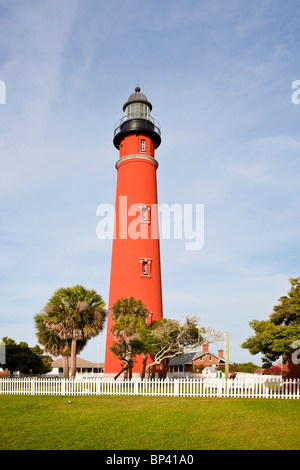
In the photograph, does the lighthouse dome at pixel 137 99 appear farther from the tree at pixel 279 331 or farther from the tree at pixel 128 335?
the tree at pixel 279 331

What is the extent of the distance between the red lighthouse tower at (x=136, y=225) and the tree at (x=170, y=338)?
440cm

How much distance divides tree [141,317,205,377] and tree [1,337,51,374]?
18.9 metres

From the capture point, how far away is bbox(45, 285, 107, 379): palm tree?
26641 millimetres

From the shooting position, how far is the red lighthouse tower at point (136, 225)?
33062mm

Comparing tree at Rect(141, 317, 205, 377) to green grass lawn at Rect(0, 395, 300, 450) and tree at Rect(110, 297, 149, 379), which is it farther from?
green grass lawn at Rect(0, 395, 300, 450)

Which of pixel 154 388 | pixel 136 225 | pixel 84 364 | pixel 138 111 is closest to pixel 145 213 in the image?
pixel 136 225

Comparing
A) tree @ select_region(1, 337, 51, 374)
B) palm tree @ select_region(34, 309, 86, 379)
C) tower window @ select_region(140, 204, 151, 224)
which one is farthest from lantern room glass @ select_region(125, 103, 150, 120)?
tree @ select_region(1, 337, 51, 374)

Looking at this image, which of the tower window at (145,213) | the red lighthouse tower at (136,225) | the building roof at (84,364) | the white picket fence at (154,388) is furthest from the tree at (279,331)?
the building roof at (84,364)

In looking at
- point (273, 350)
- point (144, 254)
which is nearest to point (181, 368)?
point (144, 254)

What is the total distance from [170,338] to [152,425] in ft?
52.2

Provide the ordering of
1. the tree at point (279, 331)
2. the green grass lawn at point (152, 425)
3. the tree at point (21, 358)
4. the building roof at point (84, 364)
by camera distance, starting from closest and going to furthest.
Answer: the green grass lawn at point (152, 425) → the tree at point (279, 331) → the tree at point (21, 358) → the building roof at point (84, 364)
